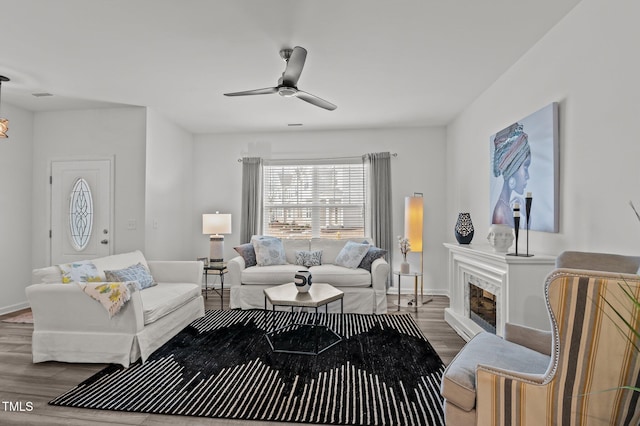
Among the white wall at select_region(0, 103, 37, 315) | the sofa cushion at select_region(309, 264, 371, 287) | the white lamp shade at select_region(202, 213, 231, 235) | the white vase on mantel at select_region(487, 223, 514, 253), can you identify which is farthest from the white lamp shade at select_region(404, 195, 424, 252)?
the white wall at select_region(0, 103, 37, 315)

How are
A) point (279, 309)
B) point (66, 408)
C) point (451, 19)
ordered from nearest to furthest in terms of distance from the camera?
point (66, 408) → point (451, 19) → point (279, 309)

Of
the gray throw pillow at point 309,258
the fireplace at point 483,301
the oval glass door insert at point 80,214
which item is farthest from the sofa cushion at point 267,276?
the oval glass door insert at point 80,214

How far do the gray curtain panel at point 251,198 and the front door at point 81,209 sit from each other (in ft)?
6.27

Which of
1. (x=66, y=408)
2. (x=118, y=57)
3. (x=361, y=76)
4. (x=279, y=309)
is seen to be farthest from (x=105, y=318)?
(x=361, y=76)

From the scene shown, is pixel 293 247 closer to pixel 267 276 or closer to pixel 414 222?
pixel 267 276

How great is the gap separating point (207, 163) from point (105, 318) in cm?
355

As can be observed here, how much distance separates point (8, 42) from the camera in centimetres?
276

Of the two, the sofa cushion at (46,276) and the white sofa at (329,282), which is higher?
the sofa cushion at (46,276)

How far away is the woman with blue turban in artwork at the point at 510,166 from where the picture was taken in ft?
9.57

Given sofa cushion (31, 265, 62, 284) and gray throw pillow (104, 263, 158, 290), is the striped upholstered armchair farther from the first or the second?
sofa cushion (31, 265, 62, 284)

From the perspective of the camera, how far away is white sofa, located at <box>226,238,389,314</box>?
4.20 meters

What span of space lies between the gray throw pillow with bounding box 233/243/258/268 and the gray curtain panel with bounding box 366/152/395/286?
6.34 feet

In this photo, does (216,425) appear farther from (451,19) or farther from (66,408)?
(451,19)

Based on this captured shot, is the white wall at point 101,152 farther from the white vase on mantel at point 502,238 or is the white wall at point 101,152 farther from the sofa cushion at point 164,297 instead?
the white vase on mantel at point 502,238
